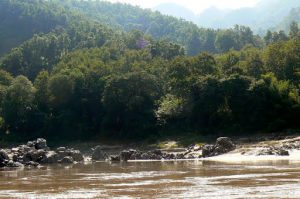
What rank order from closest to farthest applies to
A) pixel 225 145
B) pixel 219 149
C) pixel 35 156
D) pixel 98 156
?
pixel 219 149, pixel 225 145, pixel 35 156, pixel 98 156

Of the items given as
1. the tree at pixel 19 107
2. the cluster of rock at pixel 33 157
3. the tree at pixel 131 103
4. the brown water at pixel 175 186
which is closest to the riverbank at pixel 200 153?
the cluster of rock at pixel 33 157

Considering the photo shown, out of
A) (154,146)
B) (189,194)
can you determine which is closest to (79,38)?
(154,146)

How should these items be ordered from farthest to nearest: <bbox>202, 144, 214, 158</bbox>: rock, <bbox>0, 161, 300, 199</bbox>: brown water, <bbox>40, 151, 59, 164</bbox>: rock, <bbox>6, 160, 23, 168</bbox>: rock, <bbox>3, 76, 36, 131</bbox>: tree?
<bbox>3, 76, 36, 131</bbox>: tree, <bbox>40, 151, 59, 164</bbox>: rock, <bbox>202, 144, 214, 158</bbox>: rock, <bbox>6, 160, 23, 168</bbox>: rock, <bbox>0, 161, 300, 199</bbox>: brown water

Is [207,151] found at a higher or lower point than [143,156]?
higher

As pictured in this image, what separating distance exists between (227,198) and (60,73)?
79958mm

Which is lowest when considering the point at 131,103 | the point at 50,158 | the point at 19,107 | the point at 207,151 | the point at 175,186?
the point at 175,186

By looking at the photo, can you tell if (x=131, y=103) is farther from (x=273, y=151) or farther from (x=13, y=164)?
(x=273, y=151)

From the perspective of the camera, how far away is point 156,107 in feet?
291

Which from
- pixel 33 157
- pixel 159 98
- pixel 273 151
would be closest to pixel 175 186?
pixel 273 151

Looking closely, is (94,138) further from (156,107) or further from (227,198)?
(227,198)

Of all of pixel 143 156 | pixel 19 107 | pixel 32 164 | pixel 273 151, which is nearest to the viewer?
pixel 273 151

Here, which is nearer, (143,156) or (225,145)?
(225,145)

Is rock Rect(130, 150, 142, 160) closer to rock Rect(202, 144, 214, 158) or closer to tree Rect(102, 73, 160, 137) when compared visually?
rock Rect(202, 144, 214, 158)

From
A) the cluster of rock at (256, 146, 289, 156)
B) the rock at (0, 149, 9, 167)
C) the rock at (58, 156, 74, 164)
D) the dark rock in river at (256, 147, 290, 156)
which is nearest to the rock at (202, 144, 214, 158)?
the cluster of rock at (256, 146, 289, 156)
